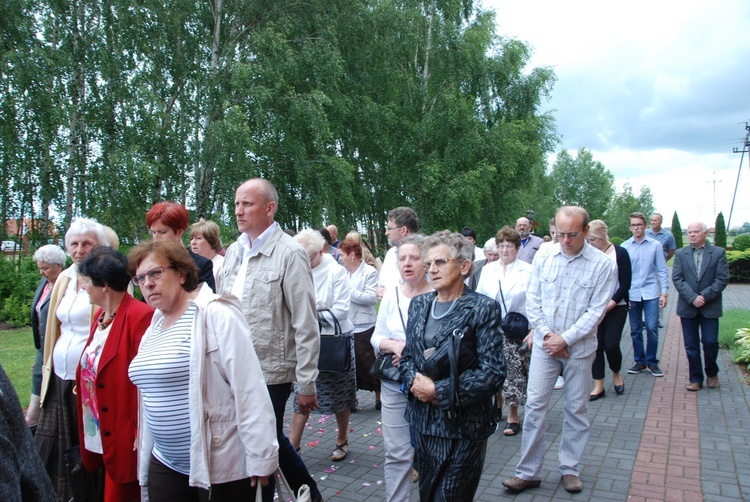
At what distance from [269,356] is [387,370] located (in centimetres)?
76

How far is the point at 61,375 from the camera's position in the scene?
373 centimetres

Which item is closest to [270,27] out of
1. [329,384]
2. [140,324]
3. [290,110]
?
[290,110]

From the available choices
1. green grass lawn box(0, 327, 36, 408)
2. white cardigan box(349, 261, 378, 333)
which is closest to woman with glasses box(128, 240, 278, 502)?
white cardigan box(349, 261, 378, 333)

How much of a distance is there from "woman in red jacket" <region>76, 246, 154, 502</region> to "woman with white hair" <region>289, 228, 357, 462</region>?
6.03 feet

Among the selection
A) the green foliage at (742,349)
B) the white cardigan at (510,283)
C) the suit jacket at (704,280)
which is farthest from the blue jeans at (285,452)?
the green foliage at (742,349)

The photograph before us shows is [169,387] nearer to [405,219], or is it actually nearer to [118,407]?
[118,407]

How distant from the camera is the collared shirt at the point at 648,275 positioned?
7.89 metres

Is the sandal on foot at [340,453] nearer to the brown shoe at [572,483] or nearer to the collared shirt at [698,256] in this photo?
the brown shoe at [572,483]

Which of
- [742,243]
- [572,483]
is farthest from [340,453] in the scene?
[742,243]

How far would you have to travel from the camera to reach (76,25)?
15.2m

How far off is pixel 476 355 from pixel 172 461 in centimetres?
158

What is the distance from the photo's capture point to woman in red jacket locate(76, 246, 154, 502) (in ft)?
10.2

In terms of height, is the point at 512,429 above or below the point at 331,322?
below

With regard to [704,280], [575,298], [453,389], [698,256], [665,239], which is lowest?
[453,389]
